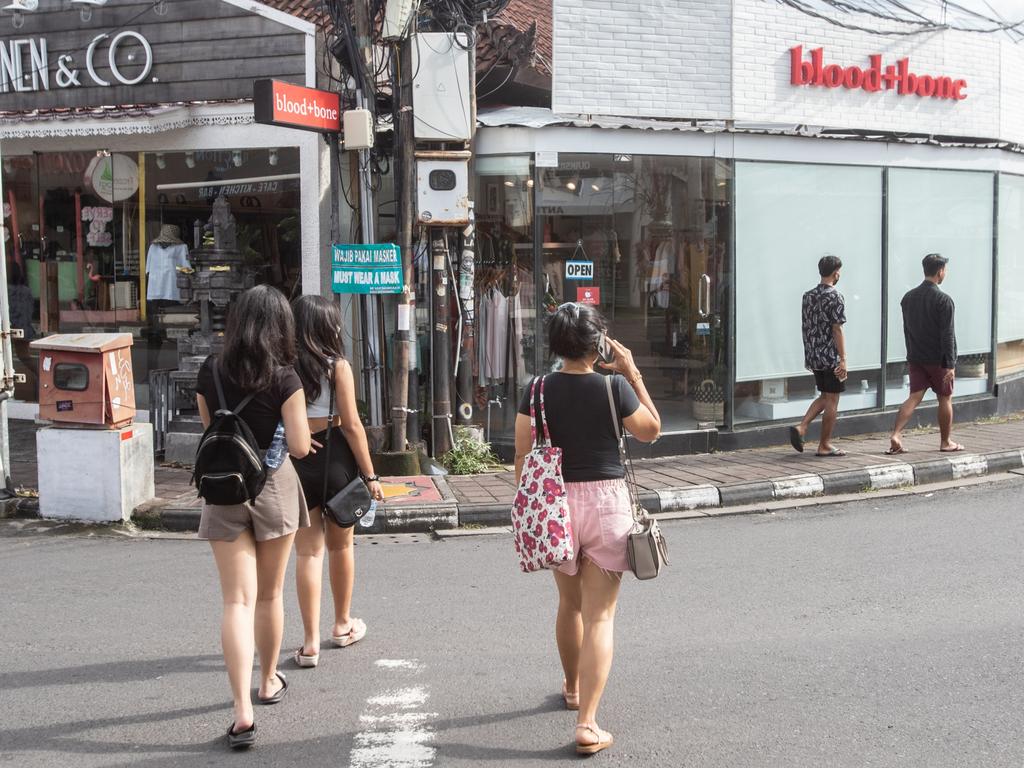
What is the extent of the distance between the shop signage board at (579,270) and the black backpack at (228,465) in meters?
6.49

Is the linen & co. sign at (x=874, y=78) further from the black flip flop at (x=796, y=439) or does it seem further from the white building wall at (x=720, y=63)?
the black flip flop at (x=796, y=439)

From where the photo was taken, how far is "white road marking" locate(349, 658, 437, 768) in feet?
13.0

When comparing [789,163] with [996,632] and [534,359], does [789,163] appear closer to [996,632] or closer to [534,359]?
[534,359]

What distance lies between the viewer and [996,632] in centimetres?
525

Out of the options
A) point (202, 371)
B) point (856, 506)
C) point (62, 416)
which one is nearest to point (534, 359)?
point (856, 506)

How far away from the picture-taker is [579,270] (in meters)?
10.4

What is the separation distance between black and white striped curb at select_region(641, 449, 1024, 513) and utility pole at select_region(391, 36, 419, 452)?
7.69 feet

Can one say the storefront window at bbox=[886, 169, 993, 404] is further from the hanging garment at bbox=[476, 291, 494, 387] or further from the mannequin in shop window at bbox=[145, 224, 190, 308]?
the mannequin in shop window at bbox=[145, 224, 190, 308]

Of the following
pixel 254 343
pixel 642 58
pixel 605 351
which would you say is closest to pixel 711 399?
pixel 642 58

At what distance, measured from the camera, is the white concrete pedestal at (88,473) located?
8008 millimetres

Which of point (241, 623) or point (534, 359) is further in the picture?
point (534, 359)

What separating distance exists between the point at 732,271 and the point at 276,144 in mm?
4853

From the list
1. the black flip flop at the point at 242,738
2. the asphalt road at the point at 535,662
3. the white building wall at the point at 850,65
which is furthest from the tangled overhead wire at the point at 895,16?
the black flip flop at the point at 242,738

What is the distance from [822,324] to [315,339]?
618 cm
